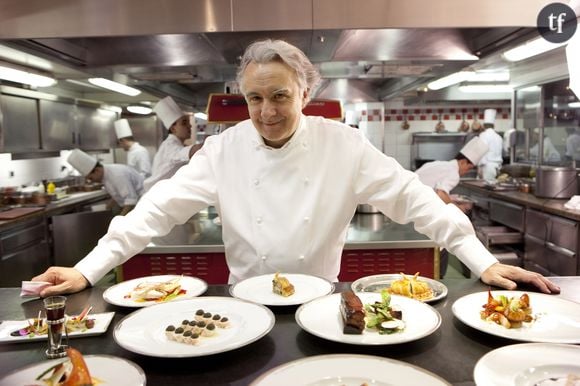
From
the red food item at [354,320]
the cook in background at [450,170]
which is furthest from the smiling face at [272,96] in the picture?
the cook in background at [450,170]

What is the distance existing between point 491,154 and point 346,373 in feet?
30.1

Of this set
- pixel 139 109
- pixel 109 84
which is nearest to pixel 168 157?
pixel 109 84

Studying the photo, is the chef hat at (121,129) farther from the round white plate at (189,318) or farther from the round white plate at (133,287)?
the round white plate at (189,318)

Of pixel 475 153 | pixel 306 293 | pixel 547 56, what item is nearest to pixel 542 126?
pixel 547 56


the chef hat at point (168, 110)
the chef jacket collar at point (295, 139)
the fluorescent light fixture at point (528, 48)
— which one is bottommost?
the chef jacket collar at point (295, 139)

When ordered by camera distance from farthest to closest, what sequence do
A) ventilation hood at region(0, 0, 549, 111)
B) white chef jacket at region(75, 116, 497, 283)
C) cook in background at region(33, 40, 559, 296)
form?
ventilation hood at region(0, 0, 549, 111)
white chef jacket at region(75, 116, 497, 283)
cook in background at region(33, 40, 559, 296)

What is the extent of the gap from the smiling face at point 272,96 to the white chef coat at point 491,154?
26.8 feet

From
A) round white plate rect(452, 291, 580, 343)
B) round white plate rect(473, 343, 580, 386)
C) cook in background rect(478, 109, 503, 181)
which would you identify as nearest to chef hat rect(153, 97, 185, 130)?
round white plate rect(452, 291, 580, 343)

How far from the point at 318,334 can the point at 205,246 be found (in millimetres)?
1746

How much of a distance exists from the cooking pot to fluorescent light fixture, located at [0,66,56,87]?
220 inches

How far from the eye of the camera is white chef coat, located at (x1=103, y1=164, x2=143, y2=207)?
6.23m

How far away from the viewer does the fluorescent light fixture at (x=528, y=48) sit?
288 centimetres

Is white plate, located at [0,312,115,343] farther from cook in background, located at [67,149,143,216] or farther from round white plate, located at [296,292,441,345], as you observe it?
cook in background, located at [67,149,143,216]

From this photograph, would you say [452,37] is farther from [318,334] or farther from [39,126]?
[39,126]
